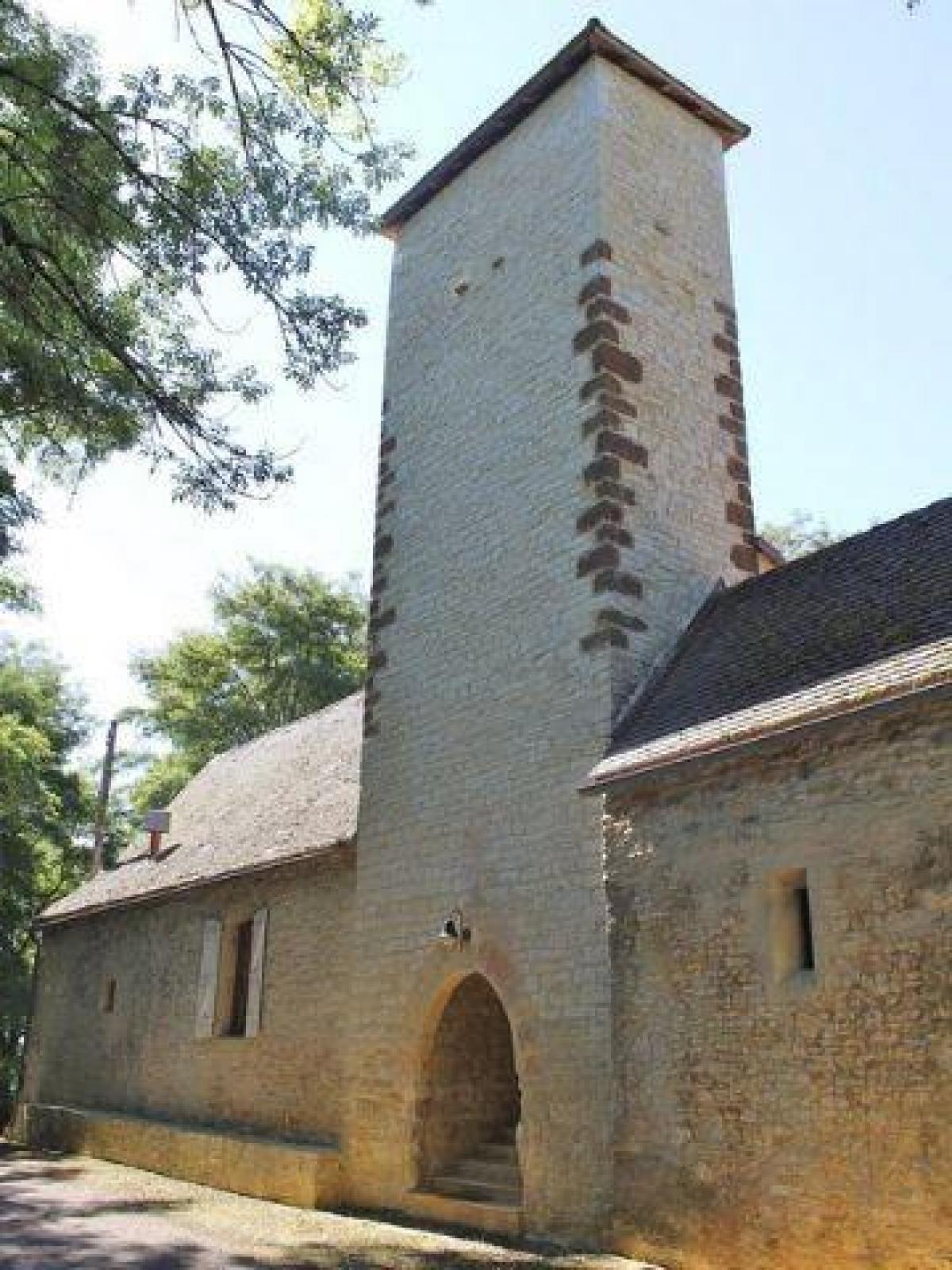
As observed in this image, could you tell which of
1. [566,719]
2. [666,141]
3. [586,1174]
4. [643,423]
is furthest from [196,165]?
[586,1174]

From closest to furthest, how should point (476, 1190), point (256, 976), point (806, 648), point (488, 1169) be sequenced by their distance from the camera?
point (806, 648), point (476, 1190), point (488, 1169), point (256, 976)

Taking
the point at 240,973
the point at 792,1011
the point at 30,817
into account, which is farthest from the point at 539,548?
the point at 30,817

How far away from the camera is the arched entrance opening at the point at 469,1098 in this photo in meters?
9.66

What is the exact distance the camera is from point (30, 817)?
2242cm

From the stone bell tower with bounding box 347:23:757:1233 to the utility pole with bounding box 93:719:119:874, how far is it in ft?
52.1

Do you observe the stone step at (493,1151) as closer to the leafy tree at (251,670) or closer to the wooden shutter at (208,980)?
the wooden shutter at (208,980)

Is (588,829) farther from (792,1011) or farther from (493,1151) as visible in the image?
(493,1151)

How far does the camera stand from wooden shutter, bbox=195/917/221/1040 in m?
13.4

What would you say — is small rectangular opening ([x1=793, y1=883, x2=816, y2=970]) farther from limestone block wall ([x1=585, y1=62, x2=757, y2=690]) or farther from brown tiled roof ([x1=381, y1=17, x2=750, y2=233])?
brown tiled roof ([x1=381, y1=17, x2=750, y2=233])

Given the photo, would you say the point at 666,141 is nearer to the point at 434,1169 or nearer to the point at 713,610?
the point at 713,610

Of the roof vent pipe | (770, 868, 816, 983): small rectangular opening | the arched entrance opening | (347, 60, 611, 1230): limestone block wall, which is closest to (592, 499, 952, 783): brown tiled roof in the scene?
(347, 60, 611, 1230): limestone block wall

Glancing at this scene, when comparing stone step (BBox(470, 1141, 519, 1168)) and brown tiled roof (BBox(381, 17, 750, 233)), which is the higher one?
brown tiled roof (BBox(381, 17, 750, 233))

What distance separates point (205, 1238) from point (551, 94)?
11.2 meters

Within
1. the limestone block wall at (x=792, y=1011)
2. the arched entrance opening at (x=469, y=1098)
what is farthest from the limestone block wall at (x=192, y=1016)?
the limestone block wall at (x=792, y=1011)
